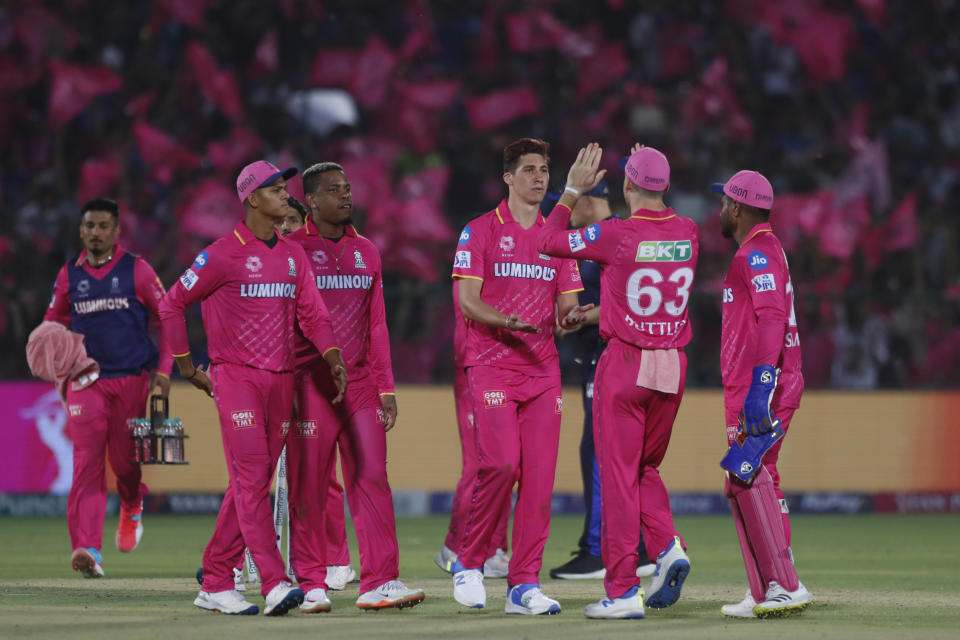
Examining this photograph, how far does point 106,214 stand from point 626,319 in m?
5.15

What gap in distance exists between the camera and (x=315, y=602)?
26.1 ft

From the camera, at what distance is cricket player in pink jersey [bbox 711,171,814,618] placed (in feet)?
25.4

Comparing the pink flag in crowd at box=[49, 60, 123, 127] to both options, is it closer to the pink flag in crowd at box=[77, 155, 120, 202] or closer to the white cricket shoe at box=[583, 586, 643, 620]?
the pink flag in crowd at box=[77, 155, 120, 202]

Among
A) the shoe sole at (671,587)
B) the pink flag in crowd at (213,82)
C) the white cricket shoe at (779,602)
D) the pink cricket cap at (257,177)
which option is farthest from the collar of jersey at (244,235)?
the pink flag in crowd at (213,82)

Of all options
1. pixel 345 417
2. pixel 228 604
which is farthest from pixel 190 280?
pixel 228 604

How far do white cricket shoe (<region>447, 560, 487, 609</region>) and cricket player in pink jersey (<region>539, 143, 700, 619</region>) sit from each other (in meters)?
0.75

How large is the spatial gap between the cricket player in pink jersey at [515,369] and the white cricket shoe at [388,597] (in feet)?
0.95

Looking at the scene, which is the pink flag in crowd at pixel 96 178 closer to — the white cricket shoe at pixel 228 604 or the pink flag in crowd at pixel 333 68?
the pink flag in crowd at pixel 333 68

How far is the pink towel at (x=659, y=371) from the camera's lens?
7.74 meters

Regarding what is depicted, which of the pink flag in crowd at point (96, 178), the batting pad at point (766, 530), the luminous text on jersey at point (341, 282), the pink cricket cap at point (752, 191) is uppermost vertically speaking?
the pink flag in crowd at point (96, 178)

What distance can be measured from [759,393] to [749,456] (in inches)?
14.6

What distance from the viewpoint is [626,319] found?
7.83 m

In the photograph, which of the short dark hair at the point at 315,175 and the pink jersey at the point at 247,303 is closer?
the pink jersey at the point at 247,303

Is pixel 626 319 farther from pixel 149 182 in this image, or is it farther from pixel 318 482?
pixel 149 182
